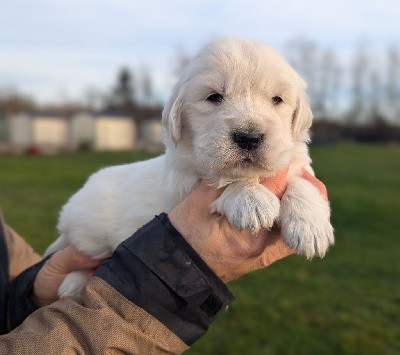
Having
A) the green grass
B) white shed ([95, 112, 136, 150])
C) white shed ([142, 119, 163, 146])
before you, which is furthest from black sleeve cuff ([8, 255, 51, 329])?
white shed ([142, 119, 163, 146])

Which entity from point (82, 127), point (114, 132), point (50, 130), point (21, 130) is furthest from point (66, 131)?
point (114, 132)

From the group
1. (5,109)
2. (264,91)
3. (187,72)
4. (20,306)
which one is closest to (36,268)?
(20,306)

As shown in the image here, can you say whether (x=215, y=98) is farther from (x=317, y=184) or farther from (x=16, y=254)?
(x=16, y=254)

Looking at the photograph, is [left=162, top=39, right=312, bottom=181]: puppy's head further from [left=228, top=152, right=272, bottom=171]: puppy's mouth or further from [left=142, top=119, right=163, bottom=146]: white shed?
[left=142, top=119, right=163, bottom=146]: white shed

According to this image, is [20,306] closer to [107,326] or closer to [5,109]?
[107,326]

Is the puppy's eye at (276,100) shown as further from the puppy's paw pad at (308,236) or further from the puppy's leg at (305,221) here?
the puppy's paw pad at (308,236)
